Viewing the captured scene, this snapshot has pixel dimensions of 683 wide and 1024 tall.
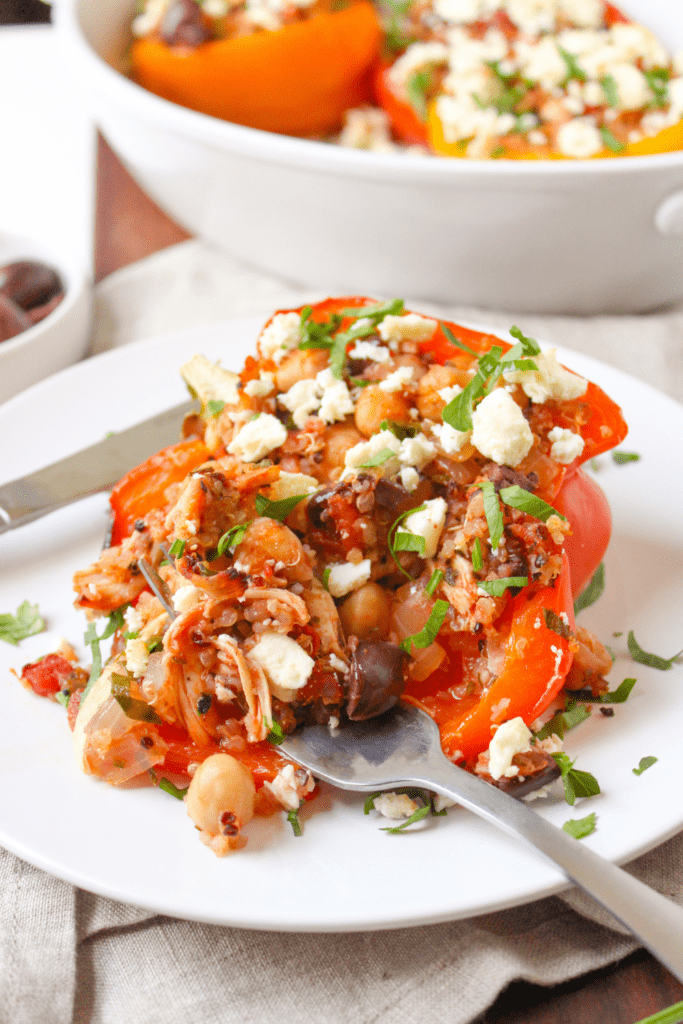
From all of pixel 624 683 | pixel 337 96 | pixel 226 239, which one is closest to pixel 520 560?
pixel 624 683

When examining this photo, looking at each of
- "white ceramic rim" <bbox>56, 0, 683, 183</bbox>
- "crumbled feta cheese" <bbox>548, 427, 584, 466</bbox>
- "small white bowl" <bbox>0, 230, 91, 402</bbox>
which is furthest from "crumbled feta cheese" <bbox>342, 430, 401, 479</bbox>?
"small white bowl" <bbox>0, 230, 91, 402</bbox>

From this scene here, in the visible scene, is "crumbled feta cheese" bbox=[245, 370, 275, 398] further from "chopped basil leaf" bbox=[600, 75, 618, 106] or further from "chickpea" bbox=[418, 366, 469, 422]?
"chopped basil leaf" bbox=[600, 75, 618, 106]

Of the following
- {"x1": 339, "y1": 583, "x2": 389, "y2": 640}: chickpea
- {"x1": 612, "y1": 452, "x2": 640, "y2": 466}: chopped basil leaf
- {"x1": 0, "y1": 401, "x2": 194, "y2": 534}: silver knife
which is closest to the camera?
{"x1": 339, "y1": 583, "x2": 389, "y2": 640}: chickpea

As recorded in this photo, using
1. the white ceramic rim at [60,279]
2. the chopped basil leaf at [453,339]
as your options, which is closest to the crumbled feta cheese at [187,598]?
the chopped basil leaf at [453,339]

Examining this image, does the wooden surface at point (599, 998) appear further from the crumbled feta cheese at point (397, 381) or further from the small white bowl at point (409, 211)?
the small white bowl at point (409, 211)

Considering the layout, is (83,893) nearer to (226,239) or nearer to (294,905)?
(294,905)

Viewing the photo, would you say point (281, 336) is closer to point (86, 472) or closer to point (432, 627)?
point (86, 472)
